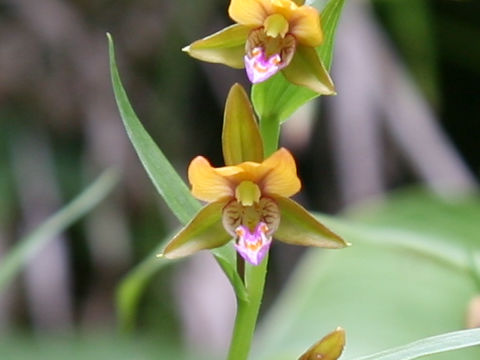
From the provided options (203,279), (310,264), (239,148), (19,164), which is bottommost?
(203,279)

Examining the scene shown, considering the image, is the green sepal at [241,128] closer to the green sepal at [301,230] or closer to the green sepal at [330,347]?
the green sepal at [301,230]

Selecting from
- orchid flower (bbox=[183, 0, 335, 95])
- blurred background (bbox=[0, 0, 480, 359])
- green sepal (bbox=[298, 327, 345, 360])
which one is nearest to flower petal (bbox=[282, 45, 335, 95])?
orchid flower (bbox=[183, 0, 335, 95])

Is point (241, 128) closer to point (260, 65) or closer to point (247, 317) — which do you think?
point (260, 65)

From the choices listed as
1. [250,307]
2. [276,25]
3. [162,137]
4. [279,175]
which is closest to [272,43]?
[276,25]

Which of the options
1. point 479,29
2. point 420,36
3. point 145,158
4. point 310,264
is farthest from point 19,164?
point 145,158

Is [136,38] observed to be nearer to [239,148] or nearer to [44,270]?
[44,270]
